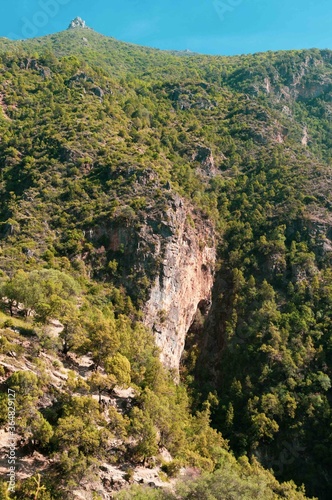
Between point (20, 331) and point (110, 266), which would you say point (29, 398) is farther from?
point (110, 266)

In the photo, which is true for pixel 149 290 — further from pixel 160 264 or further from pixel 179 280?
pixel 179 280

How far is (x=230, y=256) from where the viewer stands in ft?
234

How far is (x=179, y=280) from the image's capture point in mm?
59719

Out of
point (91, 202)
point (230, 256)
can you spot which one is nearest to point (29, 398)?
→ point (91, 202)

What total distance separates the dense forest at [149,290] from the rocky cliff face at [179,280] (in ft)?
5.32

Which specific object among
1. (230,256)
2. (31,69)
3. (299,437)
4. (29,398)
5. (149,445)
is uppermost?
(31,69)

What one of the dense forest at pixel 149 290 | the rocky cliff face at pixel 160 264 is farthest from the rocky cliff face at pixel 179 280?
the dense forest at pixel 149 290

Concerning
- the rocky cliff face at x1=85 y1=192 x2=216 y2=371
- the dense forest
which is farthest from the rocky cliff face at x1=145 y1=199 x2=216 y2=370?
the dense forest

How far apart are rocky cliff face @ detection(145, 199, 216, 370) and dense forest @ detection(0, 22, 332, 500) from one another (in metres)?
1.62

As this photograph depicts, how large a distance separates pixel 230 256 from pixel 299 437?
102ft

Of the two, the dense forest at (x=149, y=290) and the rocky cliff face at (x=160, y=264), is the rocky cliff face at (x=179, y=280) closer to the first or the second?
the rocky cliff face at (x=160, y=264)

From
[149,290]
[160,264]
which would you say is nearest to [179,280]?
[160,264]

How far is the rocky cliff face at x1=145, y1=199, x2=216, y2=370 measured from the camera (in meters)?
54.8

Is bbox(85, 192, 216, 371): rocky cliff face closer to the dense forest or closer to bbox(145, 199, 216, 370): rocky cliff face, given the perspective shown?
Result: bbox(145, 199, 216, 370): rocky cliff face
